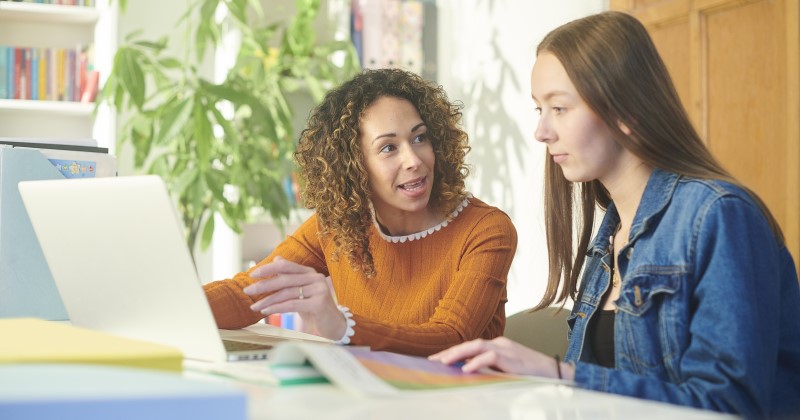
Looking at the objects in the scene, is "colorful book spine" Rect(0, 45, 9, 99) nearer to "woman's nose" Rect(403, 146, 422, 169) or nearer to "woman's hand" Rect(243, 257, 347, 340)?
"woman's nose" Rect(403, 146, 422, 169)

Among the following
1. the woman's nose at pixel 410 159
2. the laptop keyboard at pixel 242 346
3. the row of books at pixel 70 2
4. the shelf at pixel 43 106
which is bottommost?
the laptop keyboard at pixel 242 346

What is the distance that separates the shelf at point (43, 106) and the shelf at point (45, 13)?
1.22 ft

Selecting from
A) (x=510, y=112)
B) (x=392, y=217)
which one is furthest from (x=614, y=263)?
(x=510, y=112)

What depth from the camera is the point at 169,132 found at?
120 inches

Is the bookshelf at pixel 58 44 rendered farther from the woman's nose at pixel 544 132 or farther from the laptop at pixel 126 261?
the woman's nose at pixel 544 132

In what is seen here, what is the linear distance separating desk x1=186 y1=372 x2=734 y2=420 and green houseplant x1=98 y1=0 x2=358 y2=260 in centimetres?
220

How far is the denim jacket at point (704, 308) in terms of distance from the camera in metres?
1.09

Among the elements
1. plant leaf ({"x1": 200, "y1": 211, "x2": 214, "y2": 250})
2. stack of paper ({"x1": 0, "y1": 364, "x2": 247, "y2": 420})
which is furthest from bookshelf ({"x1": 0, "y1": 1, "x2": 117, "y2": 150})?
stack of paper ({"x1": 0, "y1": 364, "x2": 247, "y2": 420})

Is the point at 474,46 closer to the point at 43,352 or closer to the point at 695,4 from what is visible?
the point at 695,4

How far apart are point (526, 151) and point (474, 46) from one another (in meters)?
0.64

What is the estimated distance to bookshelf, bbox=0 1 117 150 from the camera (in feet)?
11.9

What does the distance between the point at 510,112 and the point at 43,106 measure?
196 cm

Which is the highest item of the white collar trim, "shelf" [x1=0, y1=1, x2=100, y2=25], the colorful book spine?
"shelf" [x1=0, y1=1, x2=100, y2=25]

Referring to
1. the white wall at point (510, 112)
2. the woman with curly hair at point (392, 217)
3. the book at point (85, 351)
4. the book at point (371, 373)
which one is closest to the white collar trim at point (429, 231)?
the woman with curly hair at point (392, 217)
